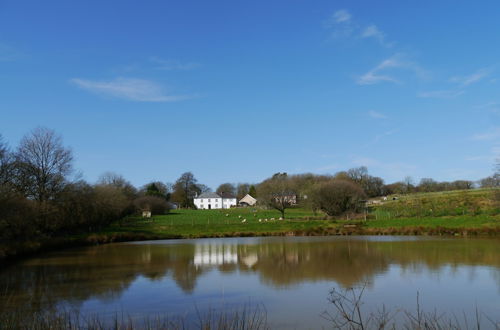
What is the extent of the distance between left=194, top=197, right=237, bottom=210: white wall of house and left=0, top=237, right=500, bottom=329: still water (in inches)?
3123

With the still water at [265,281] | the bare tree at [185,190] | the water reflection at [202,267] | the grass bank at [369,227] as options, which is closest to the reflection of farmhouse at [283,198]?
the grass bank at [369,227]

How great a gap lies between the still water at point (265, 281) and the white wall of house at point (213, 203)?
79.3 m

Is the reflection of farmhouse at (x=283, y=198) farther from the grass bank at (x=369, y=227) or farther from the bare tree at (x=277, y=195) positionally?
the grass bank at (x=369, y=227)

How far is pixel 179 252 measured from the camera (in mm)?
24812

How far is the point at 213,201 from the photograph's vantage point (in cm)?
10350

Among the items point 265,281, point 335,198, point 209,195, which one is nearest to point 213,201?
point 209,195

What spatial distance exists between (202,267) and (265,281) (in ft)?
15.4

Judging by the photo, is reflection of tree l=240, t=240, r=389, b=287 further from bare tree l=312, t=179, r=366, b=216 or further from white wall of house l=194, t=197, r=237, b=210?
white wall of house l=194, t=197, r=237, b=210

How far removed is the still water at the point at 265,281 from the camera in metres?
10.4

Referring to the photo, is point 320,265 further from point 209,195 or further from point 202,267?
point 209,195

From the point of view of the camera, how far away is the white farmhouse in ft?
337

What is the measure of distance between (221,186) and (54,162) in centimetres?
8224

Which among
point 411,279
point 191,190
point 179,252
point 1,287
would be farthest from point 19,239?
point 191,190

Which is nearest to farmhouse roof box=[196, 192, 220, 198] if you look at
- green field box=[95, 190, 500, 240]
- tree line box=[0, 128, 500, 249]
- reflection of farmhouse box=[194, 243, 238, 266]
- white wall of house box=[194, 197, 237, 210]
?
white wall of house box=[194, 197, 237, 210]
